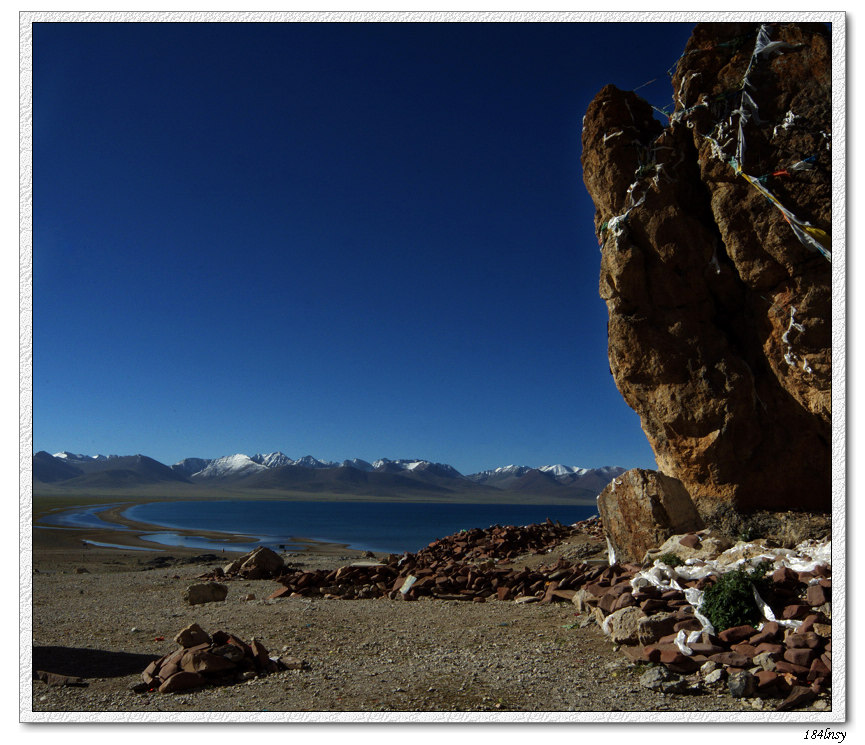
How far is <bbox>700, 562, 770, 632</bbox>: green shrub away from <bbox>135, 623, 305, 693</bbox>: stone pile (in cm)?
444

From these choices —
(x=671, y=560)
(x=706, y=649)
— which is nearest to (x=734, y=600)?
(x=706, y=649)

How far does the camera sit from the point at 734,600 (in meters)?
6.79

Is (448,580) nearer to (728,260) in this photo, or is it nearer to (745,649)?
(745,649)

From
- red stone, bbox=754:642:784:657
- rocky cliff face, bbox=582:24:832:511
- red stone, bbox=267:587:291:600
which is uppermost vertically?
rocky cliff face, bbox=582:24:832:511

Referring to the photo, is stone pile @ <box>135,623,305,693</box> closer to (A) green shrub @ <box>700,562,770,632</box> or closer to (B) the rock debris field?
(B) the rock debris field

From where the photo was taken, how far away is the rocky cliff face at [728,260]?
29.1ft

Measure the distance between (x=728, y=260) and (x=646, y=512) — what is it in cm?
472

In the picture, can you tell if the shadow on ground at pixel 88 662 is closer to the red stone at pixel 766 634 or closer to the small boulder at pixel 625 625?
the small boulder at pixel 625 625

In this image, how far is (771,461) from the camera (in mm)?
10820

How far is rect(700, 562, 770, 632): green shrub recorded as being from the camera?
6.62 meters

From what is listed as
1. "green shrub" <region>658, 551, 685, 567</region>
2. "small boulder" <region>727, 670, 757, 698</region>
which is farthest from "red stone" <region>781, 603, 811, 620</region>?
"green shrub" <region>658, 551, 685, 567</region>

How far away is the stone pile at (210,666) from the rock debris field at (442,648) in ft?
0.04
